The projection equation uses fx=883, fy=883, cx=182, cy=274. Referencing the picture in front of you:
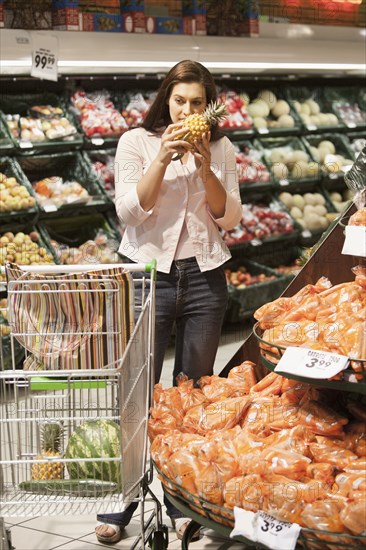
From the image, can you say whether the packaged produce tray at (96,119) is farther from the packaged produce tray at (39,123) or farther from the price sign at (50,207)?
the price sign at (50,207)

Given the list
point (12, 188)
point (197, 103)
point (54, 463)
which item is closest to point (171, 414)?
point (54, 463)

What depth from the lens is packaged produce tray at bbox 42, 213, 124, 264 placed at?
6.02 meters

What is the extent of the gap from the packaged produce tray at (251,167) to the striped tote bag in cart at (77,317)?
4.38 metres

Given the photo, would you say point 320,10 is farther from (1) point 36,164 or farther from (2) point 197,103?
(2) point 197,103

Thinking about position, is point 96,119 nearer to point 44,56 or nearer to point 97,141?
point 97,141

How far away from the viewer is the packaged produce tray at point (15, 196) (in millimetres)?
5555

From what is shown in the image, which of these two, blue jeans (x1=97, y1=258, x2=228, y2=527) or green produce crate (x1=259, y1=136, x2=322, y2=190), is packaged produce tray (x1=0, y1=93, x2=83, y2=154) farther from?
blue jeans (x1=97, y1=258, x2=228, y2=527)

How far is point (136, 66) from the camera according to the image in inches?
237

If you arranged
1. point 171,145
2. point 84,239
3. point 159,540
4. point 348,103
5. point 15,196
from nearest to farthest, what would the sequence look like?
point 159,540
point 171,145
point 15,196
point 84,239
point 348,103

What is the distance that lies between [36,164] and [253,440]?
4.11 m

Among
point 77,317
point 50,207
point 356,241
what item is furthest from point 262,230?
point 356,241

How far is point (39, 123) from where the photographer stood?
19.7 ft

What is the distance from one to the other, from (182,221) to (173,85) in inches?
20.3

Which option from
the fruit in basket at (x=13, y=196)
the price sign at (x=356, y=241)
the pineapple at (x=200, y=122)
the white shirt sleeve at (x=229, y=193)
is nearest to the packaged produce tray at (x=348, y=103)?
the fruit in basket at (x=13, y=196)
